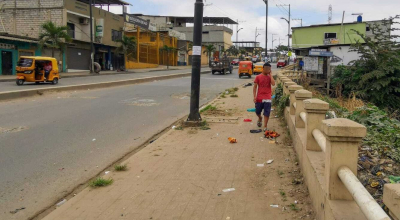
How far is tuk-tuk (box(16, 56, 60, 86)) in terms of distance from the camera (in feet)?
74.3

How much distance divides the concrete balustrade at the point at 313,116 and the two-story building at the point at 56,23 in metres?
32.5

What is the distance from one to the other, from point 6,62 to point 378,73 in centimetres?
2949

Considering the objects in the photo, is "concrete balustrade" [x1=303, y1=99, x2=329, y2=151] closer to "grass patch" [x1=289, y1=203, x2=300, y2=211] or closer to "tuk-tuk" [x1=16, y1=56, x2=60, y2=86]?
"grass patch" [x1=289, y1=203, x2=300, y2=211]

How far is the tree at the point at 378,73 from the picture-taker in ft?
53.4

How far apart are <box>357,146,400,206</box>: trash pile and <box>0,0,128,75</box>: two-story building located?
1304 inches

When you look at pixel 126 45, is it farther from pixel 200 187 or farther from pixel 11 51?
pixel 200 187

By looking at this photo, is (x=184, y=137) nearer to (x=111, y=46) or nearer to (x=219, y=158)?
(x=219, y=158)

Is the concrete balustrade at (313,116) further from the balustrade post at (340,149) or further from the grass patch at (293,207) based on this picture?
the balustrade post at (340,149)

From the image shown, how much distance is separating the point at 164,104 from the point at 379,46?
407 inches

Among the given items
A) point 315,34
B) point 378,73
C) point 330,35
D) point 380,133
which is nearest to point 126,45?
point 315,34

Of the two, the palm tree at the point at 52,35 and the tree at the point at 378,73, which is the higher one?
the palm tree at the point at 52,35

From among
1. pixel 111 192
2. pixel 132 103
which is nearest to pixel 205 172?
pixel 111 192

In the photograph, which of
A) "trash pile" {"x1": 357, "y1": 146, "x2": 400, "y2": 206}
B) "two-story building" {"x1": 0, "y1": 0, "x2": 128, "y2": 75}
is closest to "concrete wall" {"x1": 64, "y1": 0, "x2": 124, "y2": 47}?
"two-story building" {"x1": 0, "y1": 0, "x2": 128, "y2": 75}

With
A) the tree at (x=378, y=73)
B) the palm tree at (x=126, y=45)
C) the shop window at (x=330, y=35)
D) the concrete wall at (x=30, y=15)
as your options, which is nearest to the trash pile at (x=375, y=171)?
the tree at (x=378, y=73)
